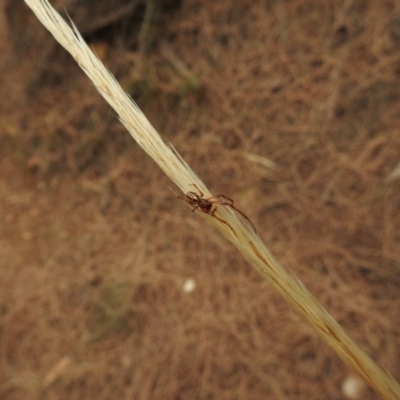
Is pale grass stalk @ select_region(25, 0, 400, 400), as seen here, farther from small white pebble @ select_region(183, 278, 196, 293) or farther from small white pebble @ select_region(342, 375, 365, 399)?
small white pebble @ select_region(183, 278, 196, 293)

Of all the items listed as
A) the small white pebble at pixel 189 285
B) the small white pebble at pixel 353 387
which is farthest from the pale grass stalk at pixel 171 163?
the small white pebble at pixel 189 285

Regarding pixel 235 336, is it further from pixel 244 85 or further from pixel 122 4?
pixel 122 4

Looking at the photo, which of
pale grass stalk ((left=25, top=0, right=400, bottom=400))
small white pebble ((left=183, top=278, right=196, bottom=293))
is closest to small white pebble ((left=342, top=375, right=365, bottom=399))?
small white pebble ((left=183, top=278, right=196, bottom=293))

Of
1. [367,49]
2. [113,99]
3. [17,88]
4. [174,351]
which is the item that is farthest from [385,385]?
[17,88]

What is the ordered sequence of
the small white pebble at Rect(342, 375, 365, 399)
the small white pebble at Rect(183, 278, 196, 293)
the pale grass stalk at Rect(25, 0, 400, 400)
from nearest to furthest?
the pale grass stalk at Rect(25, 0, 400, 400), the small white pebble at Rect(342, 375, 365, 399), the small white pebble at Rect(183, 278, 196, 293)

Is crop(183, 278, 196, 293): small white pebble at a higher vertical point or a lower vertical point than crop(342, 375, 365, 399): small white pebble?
higher

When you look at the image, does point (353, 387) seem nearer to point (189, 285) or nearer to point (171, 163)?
point (189, 285)

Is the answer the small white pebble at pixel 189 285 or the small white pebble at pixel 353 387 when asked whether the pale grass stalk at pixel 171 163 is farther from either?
the small white pebble at pixel 189 285
